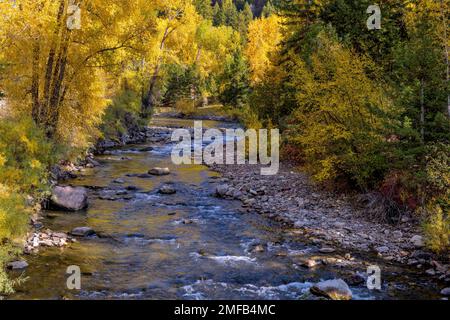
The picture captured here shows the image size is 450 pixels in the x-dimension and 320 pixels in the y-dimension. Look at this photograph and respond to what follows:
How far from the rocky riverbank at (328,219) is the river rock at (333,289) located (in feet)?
8.65

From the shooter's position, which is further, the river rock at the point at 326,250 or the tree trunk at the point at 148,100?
the tree trunk at the point at 148,100

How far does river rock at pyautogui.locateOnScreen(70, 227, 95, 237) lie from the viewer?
13686 millimetres

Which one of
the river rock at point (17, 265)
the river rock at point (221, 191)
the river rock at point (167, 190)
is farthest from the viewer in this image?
the river rock at point (167, 190)

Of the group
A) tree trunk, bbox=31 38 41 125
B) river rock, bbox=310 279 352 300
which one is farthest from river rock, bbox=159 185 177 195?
river rock, bbox=310 279 352 300

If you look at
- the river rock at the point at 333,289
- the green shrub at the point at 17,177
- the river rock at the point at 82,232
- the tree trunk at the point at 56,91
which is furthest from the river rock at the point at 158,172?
the river rock at the point at 333,289

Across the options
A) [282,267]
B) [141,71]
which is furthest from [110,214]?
[141,71]

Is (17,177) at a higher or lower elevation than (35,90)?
lower

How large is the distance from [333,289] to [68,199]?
10.4m

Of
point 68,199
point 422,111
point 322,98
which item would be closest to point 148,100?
point 68,199

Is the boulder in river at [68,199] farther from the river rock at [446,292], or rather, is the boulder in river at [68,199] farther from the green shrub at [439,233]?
the river rock at [446,292]

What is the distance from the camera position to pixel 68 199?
634 inches

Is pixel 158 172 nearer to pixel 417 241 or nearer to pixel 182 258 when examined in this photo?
pixel 182 258

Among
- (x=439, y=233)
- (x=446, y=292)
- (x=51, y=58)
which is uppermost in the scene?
(x=51, y=58)

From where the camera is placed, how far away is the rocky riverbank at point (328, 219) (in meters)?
12.4
